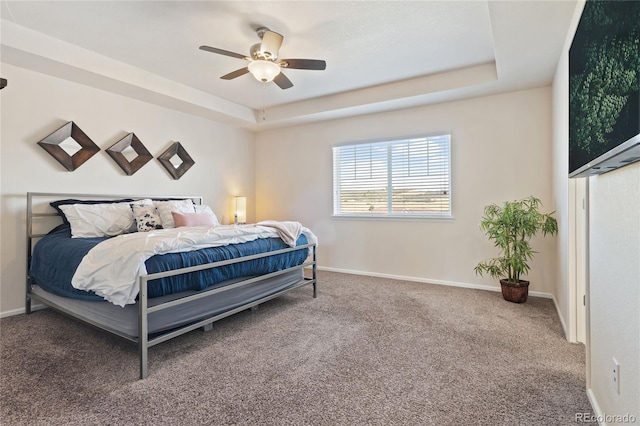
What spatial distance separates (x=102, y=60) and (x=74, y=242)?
6.27ft

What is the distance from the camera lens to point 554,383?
1.85m

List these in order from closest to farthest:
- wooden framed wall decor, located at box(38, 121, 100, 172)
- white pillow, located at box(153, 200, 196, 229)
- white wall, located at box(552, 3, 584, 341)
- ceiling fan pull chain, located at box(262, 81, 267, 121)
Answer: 1. white wall, located at box(552, 3, 584, 341)
2. wooden framed wall decor, located at box(38, 121, 100, 172)
3. white pillow, located at box(153, 200, 196, 229)
4. ceiling fan pull chain, located at box(262, 81, 267, 121)

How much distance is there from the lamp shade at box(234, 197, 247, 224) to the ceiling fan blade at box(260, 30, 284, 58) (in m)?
2.98

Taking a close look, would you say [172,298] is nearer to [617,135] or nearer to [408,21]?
[617,135]

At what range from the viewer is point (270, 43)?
101 inches

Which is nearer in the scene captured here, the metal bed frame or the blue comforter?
the metal bed frame

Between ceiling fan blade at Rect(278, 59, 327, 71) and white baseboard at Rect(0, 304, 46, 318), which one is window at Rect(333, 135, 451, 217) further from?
white baseboard at Rect(0, 304, 46, 318)

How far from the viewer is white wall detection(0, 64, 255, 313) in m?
3.05

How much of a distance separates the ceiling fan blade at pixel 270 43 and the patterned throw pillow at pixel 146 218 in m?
2.10

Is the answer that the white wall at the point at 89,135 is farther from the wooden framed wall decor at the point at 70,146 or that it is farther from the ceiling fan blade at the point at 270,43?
the ceiling fan blade at the point at 270,43

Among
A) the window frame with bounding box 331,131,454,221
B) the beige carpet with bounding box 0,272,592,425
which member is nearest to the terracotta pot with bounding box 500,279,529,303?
the beige carpet with bounding box 0,272,592,425

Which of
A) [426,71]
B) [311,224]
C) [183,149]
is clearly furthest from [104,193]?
[426,71]

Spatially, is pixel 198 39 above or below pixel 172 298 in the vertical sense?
above

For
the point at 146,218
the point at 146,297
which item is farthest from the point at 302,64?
the point at 146,218
